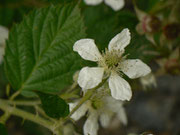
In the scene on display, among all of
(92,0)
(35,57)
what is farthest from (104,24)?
(35,57)

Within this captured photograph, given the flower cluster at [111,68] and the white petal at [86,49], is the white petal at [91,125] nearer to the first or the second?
the flower cluster at [111,68]

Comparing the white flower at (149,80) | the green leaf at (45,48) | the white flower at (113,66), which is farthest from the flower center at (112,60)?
the white flower at (149,80)

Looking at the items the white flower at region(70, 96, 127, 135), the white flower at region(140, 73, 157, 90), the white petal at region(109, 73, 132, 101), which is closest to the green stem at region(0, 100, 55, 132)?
the white flower at region(70, 96, 127, 135)

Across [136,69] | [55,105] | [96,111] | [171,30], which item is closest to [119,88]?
[136,69]

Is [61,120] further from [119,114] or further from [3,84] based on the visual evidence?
[3,84]

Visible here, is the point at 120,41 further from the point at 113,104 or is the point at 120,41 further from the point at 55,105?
the point at 113,104

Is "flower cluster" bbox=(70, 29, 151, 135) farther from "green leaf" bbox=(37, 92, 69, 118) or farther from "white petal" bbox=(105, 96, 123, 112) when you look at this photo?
"white petal" bbox=(105, 96, 123, 112)
